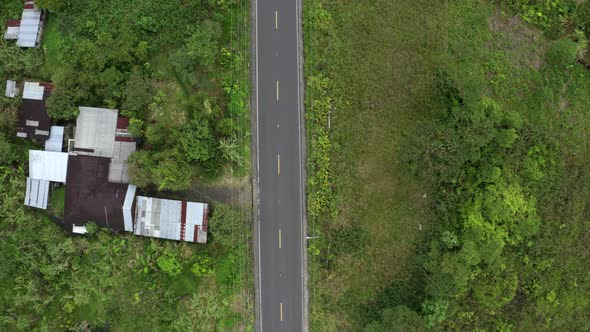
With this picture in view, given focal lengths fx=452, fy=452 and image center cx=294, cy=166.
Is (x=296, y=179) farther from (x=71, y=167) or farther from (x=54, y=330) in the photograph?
(x=54, y=330)

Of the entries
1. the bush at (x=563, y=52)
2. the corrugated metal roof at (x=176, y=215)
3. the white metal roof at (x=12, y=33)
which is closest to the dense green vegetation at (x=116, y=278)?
the corrugated metal roof at (x=176, y=215)

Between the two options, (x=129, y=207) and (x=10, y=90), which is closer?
(x=129, y=207)

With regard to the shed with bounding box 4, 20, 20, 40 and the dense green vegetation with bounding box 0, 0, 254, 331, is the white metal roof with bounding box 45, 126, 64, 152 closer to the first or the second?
the dense green vegetation with bounding box 0, 0, 254, 331

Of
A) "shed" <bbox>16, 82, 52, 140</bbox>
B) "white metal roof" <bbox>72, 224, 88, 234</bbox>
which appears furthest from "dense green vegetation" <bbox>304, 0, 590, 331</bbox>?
"shed" <bbox>16, 82, 52, 140</bbox>

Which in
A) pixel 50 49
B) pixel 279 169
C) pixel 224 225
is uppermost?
pixel 50 49

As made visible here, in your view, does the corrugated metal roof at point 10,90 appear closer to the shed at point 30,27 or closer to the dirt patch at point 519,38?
the shed at point 30,27

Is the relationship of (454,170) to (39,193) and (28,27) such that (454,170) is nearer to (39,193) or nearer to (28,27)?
(39,193)

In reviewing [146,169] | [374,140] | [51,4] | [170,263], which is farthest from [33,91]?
[374,140]
